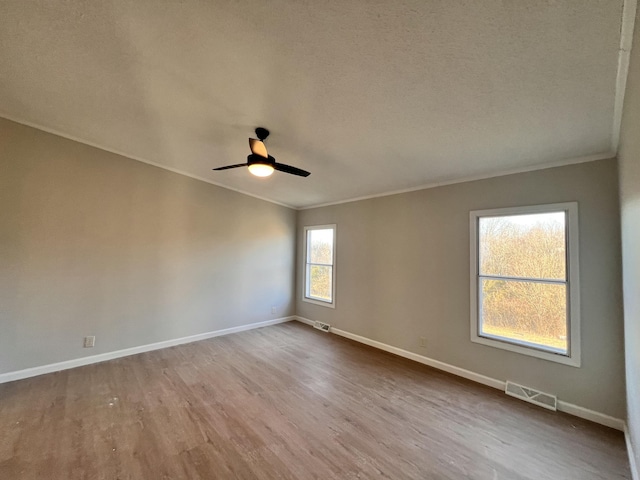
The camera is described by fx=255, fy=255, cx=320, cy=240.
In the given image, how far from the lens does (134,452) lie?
1.95 meters

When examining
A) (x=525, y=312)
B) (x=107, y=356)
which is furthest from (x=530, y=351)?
(x=107, y=356)

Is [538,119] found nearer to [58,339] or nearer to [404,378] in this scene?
[404,378]

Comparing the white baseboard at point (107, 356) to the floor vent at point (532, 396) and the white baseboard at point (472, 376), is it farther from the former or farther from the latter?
the floor vent at point (532, 396)

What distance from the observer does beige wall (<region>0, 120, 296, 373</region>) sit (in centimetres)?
304

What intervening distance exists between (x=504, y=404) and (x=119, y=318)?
16.2 ft

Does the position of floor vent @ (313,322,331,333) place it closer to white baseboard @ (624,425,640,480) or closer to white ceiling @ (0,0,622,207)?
white ceiling @ (0,0,622,207)

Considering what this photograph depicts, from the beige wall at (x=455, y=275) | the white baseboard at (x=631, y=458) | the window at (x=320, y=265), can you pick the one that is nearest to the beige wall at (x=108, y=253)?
the window at (x=320, y=265)

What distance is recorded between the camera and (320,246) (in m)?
5.48

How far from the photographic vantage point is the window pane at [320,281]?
17.1 feet

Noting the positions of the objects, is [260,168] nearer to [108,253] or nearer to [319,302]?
[108,253]

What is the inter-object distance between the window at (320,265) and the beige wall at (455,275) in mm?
173

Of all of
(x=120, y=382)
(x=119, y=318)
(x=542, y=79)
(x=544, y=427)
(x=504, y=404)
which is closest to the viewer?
(x=542, y=79)

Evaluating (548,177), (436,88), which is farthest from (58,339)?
(548,177)

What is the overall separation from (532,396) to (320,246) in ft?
12.7
